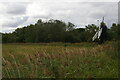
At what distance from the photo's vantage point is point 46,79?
5227mm

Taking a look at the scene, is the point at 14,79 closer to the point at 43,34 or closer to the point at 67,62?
the point at 67,62

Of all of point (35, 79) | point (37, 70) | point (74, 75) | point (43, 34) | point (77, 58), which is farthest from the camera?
point (43, 34)

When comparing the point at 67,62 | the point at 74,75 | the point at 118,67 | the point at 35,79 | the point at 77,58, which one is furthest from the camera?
the point at 77,58

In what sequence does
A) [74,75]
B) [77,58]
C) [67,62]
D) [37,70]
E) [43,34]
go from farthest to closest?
[43,34]
[77,58]
[67,62]
[37,70]
[74,75]

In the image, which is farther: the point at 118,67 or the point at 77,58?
the point at 77,58

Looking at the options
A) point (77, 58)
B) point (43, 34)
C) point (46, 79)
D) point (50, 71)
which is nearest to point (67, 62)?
point (77, 58)

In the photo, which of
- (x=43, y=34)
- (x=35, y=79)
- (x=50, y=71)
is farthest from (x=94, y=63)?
(x=43, y=34)

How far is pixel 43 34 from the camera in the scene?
141 feet

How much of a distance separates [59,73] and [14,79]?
3.73ft

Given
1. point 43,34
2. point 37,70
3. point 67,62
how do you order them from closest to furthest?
1. point 37,70
2. point 67,62
3. point 43,34

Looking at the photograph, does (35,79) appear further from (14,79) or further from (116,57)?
(116,57)

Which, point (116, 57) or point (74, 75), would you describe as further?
point (116, 57)

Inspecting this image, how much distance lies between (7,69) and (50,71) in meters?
1.28

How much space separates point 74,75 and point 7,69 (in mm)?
1932
